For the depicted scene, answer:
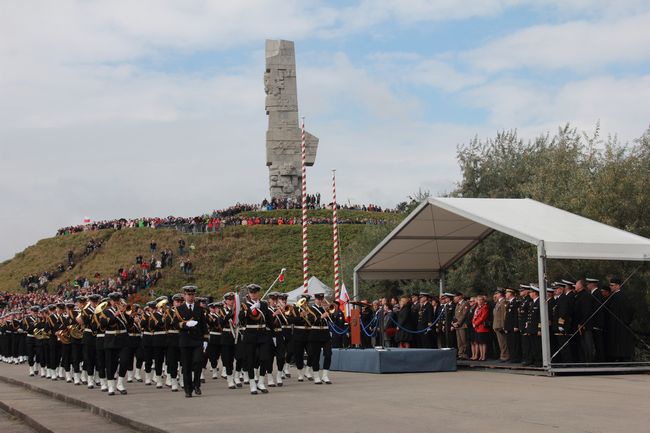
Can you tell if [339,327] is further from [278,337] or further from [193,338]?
[193,338]

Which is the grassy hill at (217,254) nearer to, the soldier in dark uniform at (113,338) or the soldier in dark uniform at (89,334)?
the soldier in dark uniform at (89,334)

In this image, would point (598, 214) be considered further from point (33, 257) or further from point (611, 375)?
point (33, 257)

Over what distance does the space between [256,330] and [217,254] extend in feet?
146

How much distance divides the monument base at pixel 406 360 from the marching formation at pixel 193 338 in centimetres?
154

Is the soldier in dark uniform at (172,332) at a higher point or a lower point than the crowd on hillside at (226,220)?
lower

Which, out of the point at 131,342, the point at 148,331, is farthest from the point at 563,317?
the point at 131,342

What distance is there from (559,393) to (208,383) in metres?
8.57

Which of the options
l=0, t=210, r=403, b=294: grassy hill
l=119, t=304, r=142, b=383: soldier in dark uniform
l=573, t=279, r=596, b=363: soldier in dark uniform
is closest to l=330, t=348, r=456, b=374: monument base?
l=573, t=279, r=596, b=363: soldier in dark uniform

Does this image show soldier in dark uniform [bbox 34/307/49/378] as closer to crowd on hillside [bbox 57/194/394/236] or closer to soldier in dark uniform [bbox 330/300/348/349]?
soldier in dark uniform [bbox 330/300/348/349]

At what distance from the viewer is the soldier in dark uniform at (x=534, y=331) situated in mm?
19297

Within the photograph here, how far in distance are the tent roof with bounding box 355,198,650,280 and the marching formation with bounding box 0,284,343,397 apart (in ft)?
13.2

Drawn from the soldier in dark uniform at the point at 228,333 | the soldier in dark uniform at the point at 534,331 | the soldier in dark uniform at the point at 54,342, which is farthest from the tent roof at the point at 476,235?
the soldier in dark uniform at the point at 54,342

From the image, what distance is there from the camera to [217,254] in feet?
199

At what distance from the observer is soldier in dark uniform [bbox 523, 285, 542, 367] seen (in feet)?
63.3
